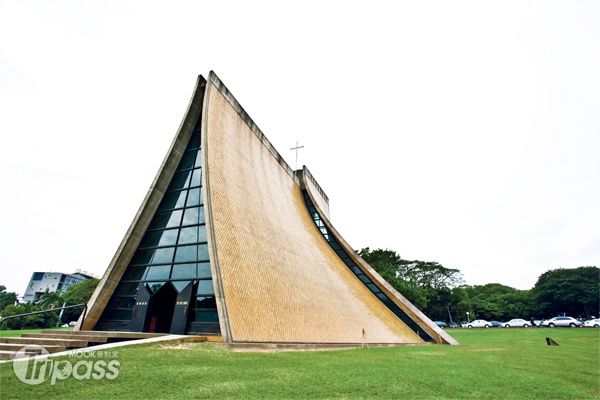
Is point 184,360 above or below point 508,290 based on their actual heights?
below

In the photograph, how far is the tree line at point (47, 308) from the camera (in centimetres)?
2517

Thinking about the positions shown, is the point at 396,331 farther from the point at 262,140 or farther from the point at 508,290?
the point at 508,290

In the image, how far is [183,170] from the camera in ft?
43.4

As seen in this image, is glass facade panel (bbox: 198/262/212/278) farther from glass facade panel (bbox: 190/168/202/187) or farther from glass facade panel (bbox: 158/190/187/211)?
glass facade panel (bbox: 190/168/202/187)

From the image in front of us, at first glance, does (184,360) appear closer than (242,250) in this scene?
Yes

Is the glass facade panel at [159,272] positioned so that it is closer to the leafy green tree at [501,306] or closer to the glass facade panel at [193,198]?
the glass facade panel at [193,198]

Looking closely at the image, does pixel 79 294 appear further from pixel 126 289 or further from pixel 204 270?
pixel 204 270

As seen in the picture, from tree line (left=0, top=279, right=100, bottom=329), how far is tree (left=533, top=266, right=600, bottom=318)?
73.9 meters

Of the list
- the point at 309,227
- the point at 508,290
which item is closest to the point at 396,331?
the point at 309,227

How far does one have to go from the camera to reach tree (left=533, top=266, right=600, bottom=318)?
51.5 metres

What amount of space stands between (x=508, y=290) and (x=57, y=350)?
9336 centimetres

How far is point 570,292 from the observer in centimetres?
5312

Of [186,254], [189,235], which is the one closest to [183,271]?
[186,254]

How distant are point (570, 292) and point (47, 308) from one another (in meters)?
81.3
